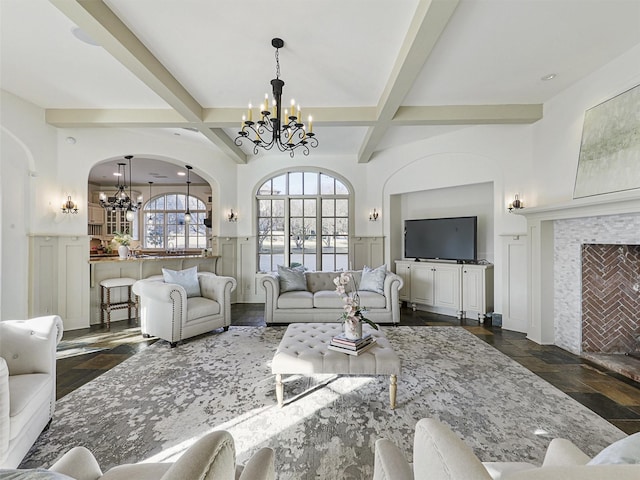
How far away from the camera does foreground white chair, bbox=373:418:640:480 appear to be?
57 cm

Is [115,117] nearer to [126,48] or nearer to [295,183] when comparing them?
[126,48]

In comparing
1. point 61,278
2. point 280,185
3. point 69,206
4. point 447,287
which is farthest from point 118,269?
point 447,287

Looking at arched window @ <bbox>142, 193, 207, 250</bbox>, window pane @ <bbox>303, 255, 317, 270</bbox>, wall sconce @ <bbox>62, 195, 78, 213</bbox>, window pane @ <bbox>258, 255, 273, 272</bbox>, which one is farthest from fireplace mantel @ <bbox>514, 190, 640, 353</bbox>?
arched window @ <bbox>142, 193, 207, 250</bbox>

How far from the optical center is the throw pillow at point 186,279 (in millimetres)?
3961

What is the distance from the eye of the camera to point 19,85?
3305 mm

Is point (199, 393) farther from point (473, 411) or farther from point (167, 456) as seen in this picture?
point (473, 411)

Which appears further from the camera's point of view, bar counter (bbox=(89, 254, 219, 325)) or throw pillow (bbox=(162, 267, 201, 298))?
bar counter (bbox=(89, 254, 219, 325))

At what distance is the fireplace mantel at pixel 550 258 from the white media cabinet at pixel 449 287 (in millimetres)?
799

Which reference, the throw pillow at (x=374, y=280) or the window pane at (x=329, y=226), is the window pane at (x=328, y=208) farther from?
the throw pillow at (x=374, y=280)

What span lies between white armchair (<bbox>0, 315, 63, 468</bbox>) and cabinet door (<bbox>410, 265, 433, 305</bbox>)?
498 cm

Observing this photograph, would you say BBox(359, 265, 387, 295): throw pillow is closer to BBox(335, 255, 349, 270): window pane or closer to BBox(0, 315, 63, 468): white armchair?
BBox(335, 255, 349, 270): window pane

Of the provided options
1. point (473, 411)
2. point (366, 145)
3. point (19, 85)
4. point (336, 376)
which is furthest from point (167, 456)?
point (366, 145)

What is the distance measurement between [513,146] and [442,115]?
1.39 m

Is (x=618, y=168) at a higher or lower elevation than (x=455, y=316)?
higher
